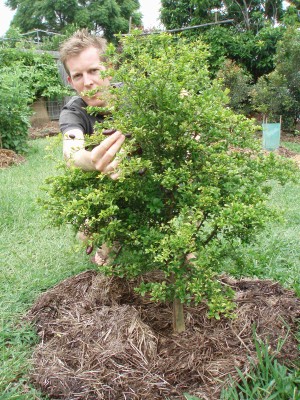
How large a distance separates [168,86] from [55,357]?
1.46 metres

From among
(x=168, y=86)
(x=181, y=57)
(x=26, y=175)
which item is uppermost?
(x=181, y=57)

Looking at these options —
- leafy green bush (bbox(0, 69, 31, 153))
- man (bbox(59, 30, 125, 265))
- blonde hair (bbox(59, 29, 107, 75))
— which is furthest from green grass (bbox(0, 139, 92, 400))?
leafy green bush (bbox(0, 69, 31, 153))

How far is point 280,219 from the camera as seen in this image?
6.19 feet

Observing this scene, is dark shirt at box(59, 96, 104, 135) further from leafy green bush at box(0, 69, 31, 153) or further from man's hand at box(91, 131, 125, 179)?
leafy green bush at box(0, 69, 31, 153)

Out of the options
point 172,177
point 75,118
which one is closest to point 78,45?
point 75,118

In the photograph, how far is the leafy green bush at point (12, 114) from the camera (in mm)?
8469

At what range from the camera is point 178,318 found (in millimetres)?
2195

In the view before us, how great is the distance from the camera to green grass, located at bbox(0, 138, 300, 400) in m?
2.10

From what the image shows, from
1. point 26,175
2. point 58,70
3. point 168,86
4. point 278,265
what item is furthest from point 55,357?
point 58,70

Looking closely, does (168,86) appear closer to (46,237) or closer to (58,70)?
(46,237)

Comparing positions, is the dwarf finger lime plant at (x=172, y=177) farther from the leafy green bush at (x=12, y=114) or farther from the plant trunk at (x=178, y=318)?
the leafy green bush at (x=12, y=114)

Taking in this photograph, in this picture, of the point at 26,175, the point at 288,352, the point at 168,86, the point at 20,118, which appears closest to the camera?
the point at 168,86

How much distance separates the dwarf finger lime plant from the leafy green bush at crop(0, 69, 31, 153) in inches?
281

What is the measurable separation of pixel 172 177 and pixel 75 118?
1.39 meters
